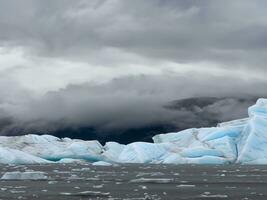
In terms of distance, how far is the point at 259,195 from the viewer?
110ft

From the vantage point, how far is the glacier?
298 ft

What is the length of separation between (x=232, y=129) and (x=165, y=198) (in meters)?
69.2

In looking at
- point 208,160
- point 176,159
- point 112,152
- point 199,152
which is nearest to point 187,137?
point 199,152

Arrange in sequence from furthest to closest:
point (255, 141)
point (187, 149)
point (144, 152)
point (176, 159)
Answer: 1. point (144, 152)
2. point (176, 159)
3. point (187, 149)
4. point (255, 141)

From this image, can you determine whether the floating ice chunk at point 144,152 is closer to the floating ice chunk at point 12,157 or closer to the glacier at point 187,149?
the glacier at point 187,149

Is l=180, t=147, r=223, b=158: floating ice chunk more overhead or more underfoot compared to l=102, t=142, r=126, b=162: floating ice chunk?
more underfoot

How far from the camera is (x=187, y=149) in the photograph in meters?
100

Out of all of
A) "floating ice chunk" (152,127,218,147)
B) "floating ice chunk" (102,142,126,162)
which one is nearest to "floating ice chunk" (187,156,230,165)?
"floating ice chunk" (152,127,218,147)

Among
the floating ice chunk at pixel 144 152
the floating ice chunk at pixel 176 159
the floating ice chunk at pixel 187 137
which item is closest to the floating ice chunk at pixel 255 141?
the floating ice chunk at pixel 176 159

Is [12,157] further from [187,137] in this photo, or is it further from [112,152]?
[187,137]

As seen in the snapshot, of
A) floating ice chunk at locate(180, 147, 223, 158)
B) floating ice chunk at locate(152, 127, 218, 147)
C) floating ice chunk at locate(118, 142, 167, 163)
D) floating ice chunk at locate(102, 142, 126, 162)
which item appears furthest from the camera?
floating ice chunk at locate(102, 142, 126, 162)

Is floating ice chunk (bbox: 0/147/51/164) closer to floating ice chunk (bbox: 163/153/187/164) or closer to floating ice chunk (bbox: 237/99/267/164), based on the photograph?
floating ice chunk (bbox: 163/153/187/164)

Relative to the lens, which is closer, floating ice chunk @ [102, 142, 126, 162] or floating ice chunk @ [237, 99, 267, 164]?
floating ice chunk @ [237, 99, 267, 164]

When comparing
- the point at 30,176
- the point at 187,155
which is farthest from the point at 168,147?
the point at 30,176
